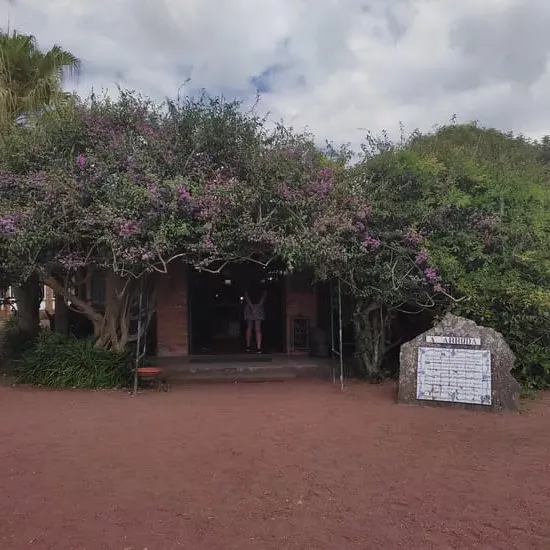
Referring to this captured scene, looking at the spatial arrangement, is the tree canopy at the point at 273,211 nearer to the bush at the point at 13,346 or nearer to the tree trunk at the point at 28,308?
the bush at the point at 13,346

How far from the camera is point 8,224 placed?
8.31 meters

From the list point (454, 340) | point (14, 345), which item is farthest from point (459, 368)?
point (14, 345)

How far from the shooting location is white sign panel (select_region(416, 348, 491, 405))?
25.3ft

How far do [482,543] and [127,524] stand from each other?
2347mm

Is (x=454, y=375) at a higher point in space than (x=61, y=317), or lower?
lower

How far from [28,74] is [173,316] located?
6.21 m

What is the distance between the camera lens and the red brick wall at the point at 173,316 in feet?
41.6

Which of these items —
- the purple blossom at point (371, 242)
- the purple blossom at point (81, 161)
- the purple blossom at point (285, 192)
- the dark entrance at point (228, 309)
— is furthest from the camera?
the dark entrance at point (228, 309)

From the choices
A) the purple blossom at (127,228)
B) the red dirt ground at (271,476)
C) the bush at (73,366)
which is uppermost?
the purple blossom at (127,228)

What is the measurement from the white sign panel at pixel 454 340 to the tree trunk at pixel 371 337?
6.42ft

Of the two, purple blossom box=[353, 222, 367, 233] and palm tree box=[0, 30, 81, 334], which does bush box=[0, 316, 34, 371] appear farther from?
purple blossom box=[353, 222, 367, 233]

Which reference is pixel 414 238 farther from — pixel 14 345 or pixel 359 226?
pixel 14 345

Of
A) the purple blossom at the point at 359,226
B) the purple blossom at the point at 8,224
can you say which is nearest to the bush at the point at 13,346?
the purple blossom at the point at 8,224

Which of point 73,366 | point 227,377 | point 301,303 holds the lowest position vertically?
point 227,377
